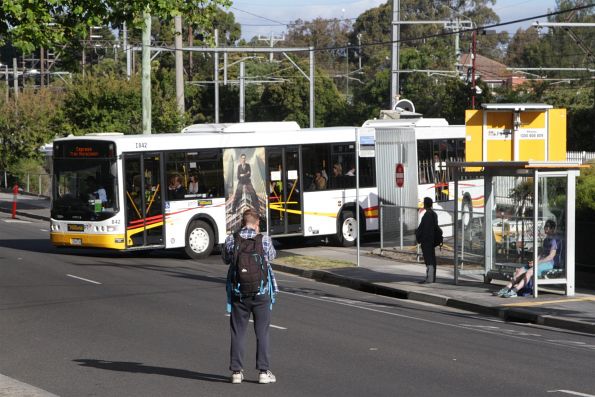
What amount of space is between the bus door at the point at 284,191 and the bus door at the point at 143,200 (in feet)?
10.9

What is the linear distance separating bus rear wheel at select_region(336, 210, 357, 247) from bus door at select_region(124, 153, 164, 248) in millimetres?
5781

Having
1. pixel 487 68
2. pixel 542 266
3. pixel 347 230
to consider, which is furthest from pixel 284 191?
pixel 487 68

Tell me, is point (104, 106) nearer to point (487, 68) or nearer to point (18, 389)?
point (18, 389)

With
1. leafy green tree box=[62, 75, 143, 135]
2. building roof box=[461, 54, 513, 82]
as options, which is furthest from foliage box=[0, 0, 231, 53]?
building roof box=[461, 54, 513, 82]

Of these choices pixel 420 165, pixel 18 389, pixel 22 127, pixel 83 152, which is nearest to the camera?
pixel 18 389

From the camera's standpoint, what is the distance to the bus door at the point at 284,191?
27312 mm

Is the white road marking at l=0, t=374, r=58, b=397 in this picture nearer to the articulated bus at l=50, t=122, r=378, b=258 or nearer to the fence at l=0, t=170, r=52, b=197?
the articulated bus at l=50, t=122, r=378, b=258

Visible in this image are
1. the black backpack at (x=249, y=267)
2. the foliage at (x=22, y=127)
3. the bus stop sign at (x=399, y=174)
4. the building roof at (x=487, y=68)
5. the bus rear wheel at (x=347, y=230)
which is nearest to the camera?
the black backpack at (x=249, y=267)

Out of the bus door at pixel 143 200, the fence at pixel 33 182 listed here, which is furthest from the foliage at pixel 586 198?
the fence at pixel 33 182

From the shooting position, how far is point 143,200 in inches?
987

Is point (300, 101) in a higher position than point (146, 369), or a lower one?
higher

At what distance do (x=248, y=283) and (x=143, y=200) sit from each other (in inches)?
610

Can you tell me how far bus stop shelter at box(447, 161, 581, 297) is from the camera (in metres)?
18.8

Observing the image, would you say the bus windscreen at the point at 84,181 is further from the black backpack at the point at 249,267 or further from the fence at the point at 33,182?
the fence at the point at 33,182
